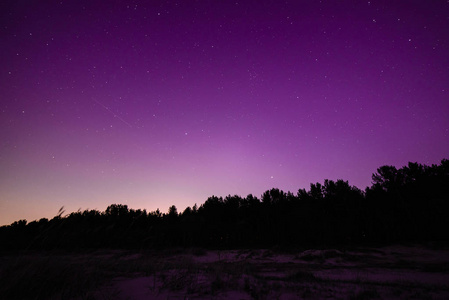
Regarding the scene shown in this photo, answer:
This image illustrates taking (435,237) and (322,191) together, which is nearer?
(435,237)

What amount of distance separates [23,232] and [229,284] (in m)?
74.0

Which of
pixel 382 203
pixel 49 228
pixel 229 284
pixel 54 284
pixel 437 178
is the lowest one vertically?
pixel 229 284

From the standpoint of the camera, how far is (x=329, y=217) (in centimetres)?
3828

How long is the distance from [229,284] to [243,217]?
1743 inches

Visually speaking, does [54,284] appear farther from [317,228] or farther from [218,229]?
[218,229]

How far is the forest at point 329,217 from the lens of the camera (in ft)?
101

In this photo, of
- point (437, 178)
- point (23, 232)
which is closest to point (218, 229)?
point (437, 178)

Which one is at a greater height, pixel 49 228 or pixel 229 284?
pixel 49 228

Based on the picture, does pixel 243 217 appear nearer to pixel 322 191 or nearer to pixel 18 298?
pixel 322 191

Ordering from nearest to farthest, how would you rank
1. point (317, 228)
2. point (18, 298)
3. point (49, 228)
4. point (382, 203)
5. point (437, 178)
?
point (18, 298) < point (49, 228) < point (437, 178) < point (382, 203) < point (317, 228)

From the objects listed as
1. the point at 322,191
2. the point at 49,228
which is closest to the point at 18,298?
the point at 49,228

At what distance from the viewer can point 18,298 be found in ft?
13.9

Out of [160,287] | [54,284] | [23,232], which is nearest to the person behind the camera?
[54,284]

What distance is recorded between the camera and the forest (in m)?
30.6
